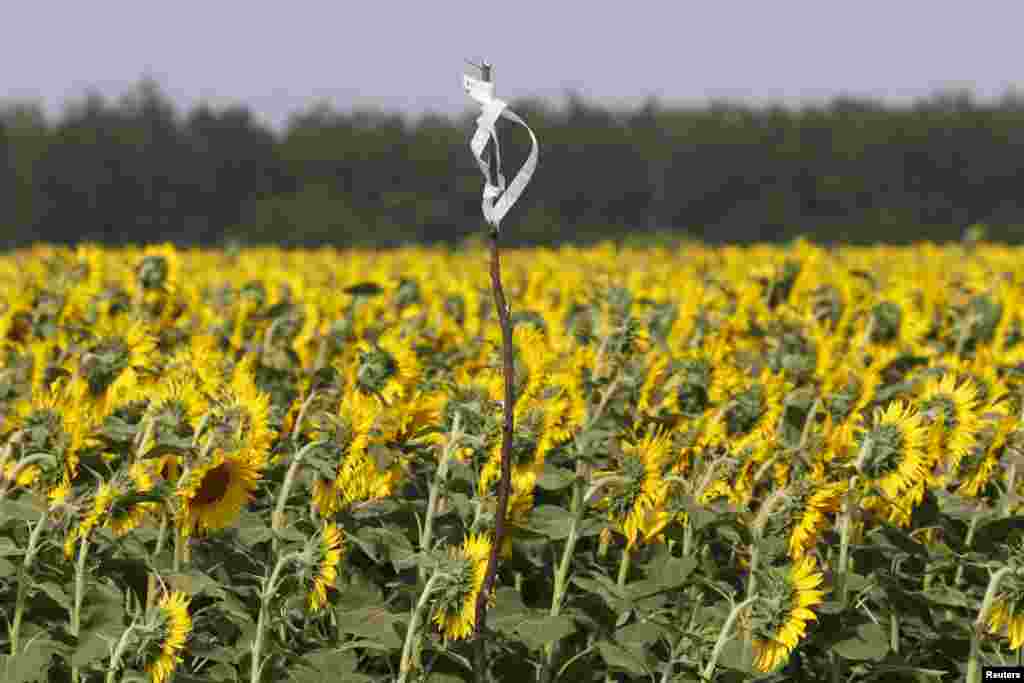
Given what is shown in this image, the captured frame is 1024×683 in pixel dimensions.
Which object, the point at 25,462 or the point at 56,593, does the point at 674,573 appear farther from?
the point at 25,462

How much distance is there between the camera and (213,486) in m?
4.00

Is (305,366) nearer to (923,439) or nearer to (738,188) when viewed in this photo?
(923,439)

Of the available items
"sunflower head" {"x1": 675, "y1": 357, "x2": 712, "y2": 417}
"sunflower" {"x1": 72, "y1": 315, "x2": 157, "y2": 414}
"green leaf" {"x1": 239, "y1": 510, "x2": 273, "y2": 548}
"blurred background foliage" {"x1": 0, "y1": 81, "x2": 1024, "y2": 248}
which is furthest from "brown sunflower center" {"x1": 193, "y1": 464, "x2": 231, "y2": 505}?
"blurred background foliage" {"x1": 0, "y1": 81, "x2": 1024, "y2": 248}

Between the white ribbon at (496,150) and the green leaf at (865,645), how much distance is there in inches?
73.6

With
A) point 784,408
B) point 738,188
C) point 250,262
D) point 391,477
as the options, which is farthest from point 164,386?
point 738,188

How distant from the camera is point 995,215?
40281 mm

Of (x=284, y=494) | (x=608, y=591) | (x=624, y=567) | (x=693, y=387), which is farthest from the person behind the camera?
(x=693, y=387)

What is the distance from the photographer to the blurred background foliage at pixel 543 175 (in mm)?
36375

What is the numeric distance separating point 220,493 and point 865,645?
5.59 ft

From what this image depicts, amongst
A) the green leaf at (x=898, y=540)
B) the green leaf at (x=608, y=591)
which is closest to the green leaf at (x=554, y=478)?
the green leaf at (x=608, y=591)

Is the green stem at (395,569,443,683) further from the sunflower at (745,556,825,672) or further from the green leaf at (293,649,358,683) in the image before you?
the sunflower at (745,556,825,672)

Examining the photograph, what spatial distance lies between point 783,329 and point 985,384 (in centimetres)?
217

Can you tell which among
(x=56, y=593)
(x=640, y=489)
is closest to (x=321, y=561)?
(x=56, y=593)

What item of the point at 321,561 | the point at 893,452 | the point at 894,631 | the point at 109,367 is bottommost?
the point at 894,631
